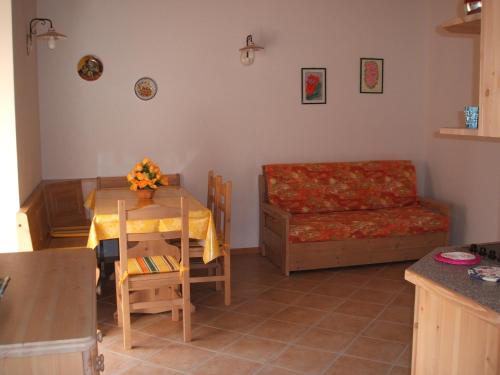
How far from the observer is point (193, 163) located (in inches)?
215

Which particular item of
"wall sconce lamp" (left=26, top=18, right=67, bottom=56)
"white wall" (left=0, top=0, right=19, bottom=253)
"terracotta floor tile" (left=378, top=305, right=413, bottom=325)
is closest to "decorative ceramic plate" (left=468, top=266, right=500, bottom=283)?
"terracotta floor tile" (left=378, top=305, right=413, bottom=325)

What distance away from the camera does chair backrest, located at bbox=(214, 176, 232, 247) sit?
4059 millimetres

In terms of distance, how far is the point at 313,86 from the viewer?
573 cm

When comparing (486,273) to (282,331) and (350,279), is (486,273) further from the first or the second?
(350,279)

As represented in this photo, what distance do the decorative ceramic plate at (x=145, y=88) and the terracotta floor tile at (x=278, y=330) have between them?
2553mm

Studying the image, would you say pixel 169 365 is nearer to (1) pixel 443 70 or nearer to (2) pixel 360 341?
(2) pixel 360 341

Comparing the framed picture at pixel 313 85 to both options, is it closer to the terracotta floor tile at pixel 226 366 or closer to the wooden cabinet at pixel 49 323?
the terracotta floor tile at pixel 226 366

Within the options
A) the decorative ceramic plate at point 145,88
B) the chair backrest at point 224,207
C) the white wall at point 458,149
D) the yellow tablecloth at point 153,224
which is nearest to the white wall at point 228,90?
the decorative ceramic plate at point 145,88

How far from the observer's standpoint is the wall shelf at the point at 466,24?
7.19 feet

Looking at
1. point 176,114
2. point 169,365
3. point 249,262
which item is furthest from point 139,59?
point 169,365

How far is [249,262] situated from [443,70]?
2896 mm

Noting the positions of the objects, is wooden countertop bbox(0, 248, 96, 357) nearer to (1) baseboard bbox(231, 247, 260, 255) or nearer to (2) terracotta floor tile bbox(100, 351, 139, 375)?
(2) terracotta floor tile bbox(100, 351, 139, 375)

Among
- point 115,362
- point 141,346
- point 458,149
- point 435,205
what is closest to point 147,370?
point 115,362

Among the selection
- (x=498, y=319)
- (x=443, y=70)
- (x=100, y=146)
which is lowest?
(x=498, y=319)
